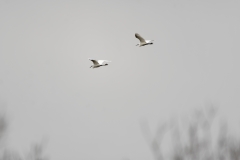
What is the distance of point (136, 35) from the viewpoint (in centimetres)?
3156

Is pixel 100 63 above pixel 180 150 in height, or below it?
above

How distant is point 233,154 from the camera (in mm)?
41031

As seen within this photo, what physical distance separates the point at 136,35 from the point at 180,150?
1023 cm

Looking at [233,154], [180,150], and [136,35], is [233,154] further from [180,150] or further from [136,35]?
[136,35]

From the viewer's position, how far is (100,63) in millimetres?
32281

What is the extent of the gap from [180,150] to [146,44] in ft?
34.7

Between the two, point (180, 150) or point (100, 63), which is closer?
point (100, 63)

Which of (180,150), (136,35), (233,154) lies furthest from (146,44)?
(233,154)

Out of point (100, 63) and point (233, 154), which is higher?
point (100, 63)

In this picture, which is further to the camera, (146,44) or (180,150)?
(180,150)

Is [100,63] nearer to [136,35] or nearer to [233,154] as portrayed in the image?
[136,35]

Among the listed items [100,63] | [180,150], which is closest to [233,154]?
[180,150]

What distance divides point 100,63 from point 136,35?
7.35 ft

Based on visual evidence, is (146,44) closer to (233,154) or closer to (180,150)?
(180,150)
